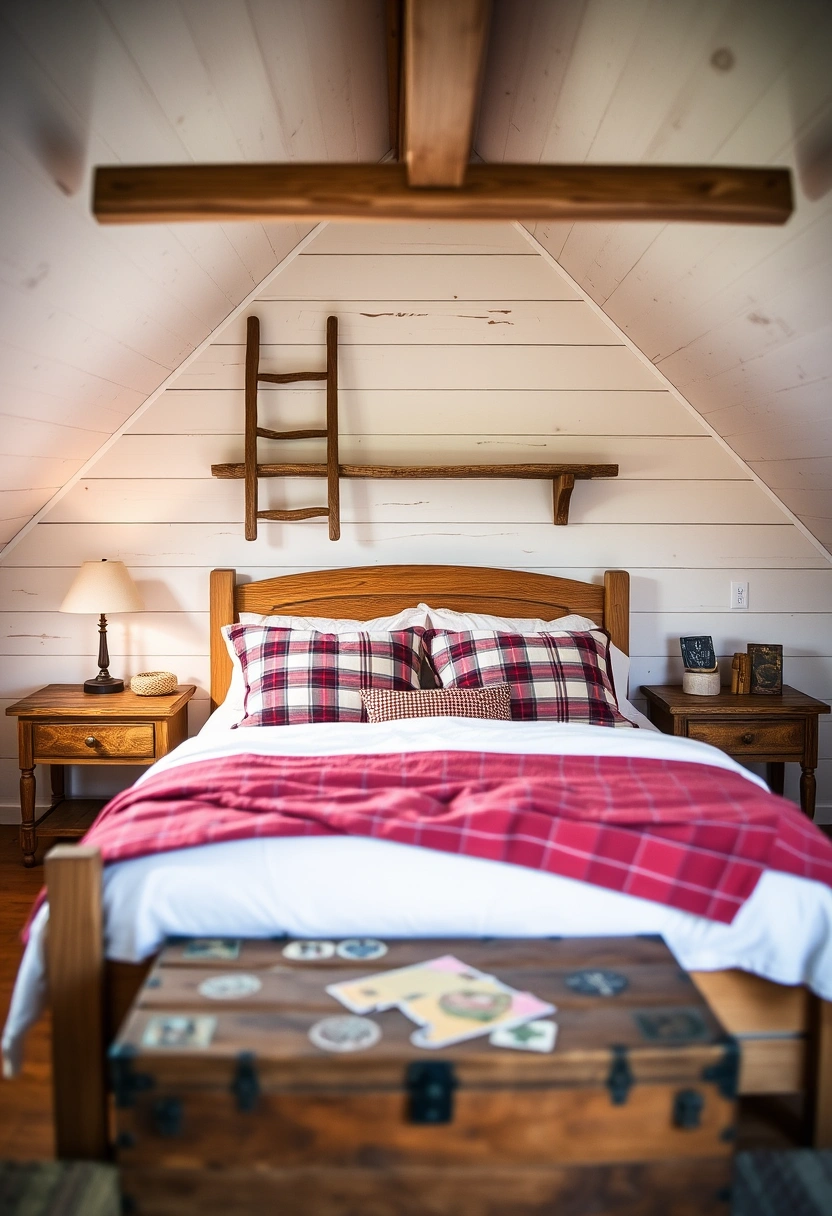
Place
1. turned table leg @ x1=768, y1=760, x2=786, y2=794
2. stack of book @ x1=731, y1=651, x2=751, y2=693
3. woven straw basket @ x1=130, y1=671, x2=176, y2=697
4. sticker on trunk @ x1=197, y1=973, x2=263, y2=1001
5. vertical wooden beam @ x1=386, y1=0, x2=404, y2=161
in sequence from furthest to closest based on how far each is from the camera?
turned table leg @ x1=768, y1=760, x2=786, y2=794 < stack of book @ x1=731, y1=651, x2=751, y2=693 < woven straw basket @ x1=130, y1=671, x2=176, y2=697 < vertical wooden beam @ x1=386, y1=0, x2=404, y2=161 < sticker on trunk @ x1=197, y1=973, x2=263, y2=1001

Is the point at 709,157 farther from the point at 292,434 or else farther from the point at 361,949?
the point at 361,949

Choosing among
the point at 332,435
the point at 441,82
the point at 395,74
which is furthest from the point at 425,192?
the point at 332,435

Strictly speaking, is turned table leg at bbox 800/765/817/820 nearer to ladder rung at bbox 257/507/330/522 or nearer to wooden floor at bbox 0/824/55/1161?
ladder rung at bbox 257/507/330/522

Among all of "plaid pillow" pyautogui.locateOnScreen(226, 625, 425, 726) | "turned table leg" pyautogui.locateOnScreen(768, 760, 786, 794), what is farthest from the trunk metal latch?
"turned table leg" pyautogui.locateOnScreen(768, 760, 786, 794)

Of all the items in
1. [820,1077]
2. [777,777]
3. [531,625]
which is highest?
→ [531,625]

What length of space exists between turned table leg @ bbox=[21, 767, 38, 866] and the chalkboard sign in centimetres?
237

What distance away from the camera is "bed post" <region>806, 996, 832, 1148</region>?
1773mm

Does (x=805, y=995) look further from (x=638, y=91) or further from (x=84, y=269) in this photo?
(x=84, y=269)

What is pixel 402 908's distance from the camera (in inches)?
72.0

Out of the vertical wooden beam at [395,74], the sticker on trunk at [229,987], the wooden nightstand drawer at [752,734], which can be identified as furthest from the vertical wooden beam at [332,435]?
the sticker on trunk at [229,987]

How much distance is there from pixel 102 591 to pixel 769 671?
7.89 ft

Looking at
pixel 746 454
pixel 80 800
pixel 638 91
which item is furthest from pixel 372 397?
pixel 80 800

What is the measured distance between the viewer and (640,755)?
2.46 meters

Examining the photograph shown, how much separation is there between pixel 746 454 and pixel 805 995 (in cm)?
220
